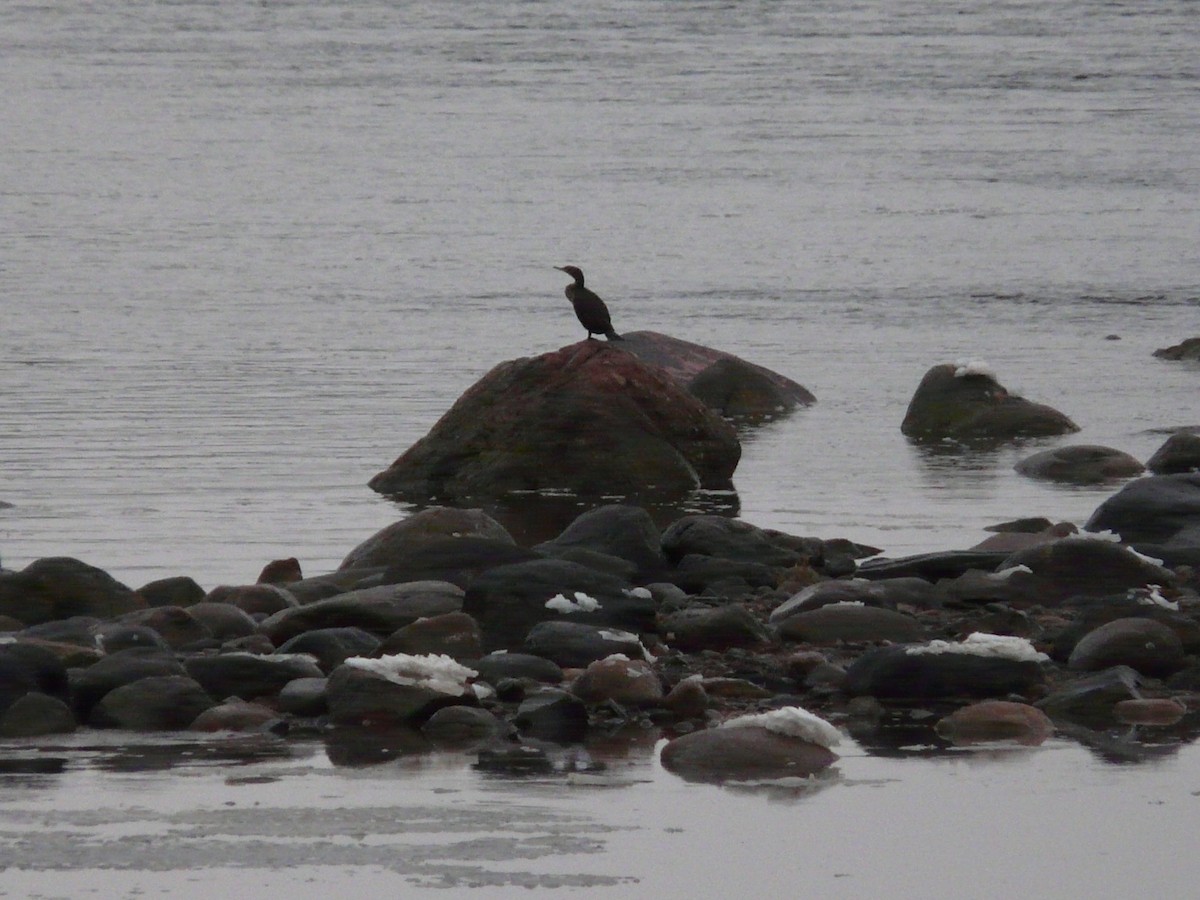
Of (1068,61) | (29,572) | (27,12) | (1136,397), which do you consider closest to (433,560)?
(29,572)

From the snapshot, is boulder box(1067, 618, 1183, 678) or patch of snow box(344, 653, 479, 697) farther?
boulder box(1067, 618, 1183, 678)

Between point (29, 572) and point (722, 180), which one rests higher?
point (722, 180)

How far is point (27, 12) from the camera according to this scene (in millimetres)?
96688

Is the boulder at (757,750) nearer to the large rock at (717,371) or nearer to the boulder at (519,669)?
the boulder at (519,669)

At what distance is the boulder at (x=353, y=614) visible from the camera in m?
10.7

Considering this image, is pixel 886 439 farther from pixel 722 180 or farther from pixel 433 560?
pixel 722 180

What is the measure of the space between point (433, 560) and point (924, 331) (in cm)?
1464

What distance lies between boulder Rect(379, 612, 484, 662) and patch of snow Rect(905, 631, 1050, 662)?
1.91m

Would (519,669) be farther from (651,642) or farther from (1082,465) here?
(1082,465)

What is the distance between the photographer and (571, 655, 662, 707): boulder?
374 inches

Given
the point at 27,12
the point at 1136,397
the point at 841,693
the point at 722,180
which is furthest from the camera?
the point at 27,12

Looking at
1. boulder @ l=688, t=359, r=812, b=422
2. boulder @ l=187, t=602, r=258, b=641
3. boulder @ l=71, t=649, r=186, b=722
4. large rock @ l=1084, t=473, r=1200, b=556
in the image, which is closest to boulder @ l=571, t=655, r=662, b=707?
boulder @ l=71, t=649, r=186, b=722

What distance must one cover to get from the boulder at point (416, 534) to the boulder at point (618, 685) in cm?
267

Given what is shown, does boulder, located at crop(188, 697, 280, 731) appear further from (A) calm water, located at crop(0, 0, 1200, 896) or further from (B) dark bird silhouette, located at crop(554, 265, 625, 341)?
(B) dark bird silhouette, located at crop(554, 265, 625, 341)
